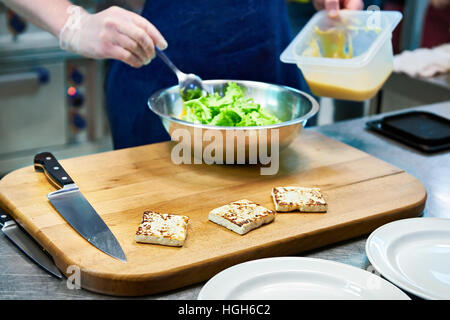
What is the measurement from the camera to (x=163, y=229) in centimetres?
96

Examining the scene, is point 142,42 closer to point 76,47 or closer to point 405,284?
point 76,47

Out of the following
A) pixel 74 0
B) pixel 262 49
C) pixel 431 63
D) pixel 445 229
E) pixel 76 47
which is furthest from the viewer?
pixel 74 0

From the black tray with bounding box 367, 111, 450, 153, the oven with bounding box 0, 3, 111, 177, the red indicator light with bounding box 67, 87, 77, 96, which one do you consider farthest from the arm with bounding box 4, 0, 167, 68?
the red indicator light with bounding box 67, 87, 77, 96

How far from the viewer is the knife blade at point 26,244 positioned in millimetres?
928

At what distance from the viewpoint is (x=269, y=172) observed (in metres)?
1.29

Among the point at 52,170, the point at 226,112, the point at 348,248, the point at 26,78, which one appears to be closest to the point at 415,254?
the point at 348,248

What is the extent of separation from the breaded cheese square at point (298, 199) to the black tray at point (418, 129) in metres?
0.54

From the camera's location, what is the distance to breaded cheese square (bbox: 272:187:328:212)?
107cm

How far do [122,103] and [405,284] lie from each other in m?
1.25

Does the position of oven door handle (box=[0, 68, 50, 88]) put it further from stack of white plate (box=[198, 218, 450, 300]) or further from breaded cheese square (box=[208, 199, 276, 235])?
stack of white plate (box=[198, 218, 450, 300])

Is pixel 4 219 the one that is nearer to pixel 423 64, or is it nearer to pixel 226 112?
pixel 226 112

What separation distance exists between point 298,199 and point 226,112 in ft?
1.01

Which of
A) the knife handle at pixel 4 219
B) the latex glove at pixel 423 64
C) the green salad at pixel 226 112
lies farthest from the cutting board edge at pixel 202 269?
the latex glove at pixel 423 64

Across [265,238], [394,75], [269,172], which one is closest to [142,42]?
[269,172]
